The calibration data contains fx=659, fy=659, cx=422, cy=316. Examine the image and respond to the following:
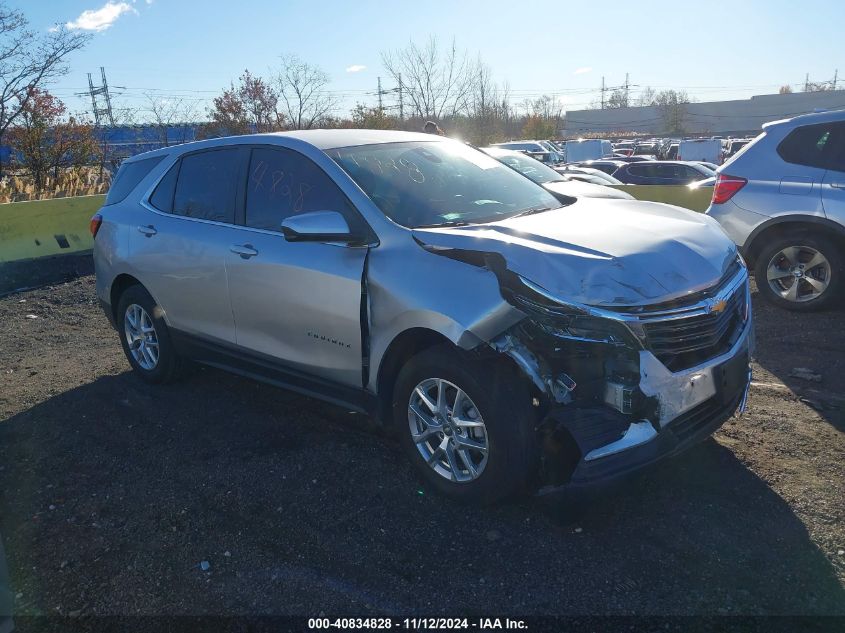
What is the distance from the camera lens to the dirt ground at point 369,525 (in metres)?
2.74

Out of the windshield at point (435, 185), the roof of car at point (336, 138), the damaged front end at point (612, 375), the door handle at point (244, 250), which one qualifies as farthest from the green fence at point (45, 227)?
the damaged front end at point (612, 375)

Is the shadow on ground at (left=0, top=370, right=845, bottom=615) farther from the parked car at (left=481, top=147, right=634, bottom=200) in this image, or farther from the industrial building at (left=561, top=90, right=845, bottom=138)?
the industrial building at (left=561, top=90, right=845, bottom=138)

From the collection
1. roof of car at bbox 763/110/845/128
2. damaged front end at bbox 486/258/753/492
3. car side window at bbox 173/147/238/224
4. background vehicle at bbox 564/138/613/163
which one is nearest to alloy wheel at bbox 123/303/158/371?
car side window at bbox 173/147/238/224

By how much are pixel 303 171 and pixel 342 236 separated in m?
0.77

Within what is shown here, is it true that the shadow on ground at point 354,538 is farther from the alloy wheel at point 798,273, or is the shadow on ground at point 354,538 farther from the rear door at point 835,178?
the rear door at point 835,178

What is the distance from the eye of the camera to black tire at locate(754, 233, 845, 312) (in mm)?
6105

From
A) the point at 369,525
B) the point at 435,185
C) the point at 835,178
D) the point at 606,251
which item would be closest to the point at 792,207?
the point at 835,178

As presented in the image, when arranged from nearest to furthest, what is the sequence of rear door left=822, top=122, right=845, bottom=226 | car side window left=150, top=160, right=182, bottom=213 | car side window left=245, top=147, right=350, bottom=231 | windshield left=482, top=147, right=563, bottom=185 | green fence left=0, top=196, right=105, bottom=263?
car side window left=245, top=147, right=350, bottom=231 → car side window left=150, top=160, right=182, bottom=213 → rear door left=822, top=122, right=845, bottom=226 → windshield left=482, top=147, right=563, bottom=185 → green fence left=0, top=196, right=105, bottom=263

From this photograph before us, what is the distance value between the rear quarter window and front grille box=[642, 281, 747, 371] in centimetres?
411

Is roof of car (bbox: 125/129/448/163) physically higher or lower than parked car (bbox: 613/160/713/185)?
higher

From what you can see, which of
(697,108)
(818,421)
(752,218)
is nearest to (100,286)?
(818,421)

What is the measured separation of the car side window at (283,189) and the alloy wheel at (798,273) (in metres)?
4.83

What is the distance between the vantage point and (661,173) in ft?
60.3

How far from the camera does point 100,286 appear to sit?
223 inches
